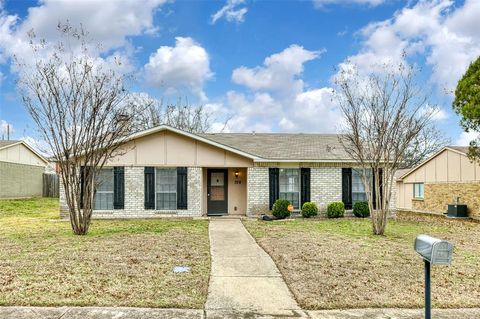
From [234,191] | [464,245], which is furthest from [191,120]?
[464,245]

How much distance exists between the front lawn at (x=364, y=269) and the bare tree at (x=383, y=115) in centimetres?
161

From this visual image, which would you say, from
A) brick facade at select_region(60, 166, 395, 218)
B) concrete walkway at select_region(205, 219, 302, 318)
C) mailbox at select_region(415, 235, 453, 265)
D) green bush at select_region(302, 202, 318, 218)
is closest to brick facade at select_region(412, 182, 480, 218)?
brick facade at select_region(60, 166, 395, 218)

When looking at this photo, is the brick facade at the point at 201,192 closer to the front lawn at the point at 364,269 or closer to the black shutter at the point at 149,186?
the black shutter at the point at 149,186

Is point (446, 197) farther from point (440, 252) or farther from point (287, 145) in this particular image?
point (440, 252)

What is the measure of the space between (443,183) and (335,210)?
284 inches

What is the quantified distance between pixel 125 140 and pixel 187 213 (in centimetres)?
380

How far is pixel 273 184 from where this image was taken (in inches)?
641

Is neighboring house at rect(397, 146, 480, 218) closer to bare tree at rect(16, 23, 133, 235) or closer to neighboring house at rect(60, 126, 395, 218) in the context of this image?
neighboring house at rect(60, 126, 395, 218)

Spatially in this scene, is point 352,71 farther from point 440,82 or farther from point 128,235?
point 128,235

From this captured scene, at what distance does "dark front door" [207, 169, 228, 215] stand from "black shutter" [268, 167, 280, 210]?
2.02 meters

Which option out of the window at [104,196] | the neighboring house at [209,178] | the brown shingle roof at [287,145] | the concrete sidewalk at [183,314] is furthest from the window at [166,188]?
the concrete sidewalk at [183,314]

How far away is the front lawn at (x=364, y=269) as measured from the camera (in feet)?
17.2

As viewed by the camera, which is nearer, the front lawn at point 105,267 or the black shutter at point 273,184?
the front lawn at point 105,267

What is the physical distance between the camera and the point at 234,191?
17094 millimetres
